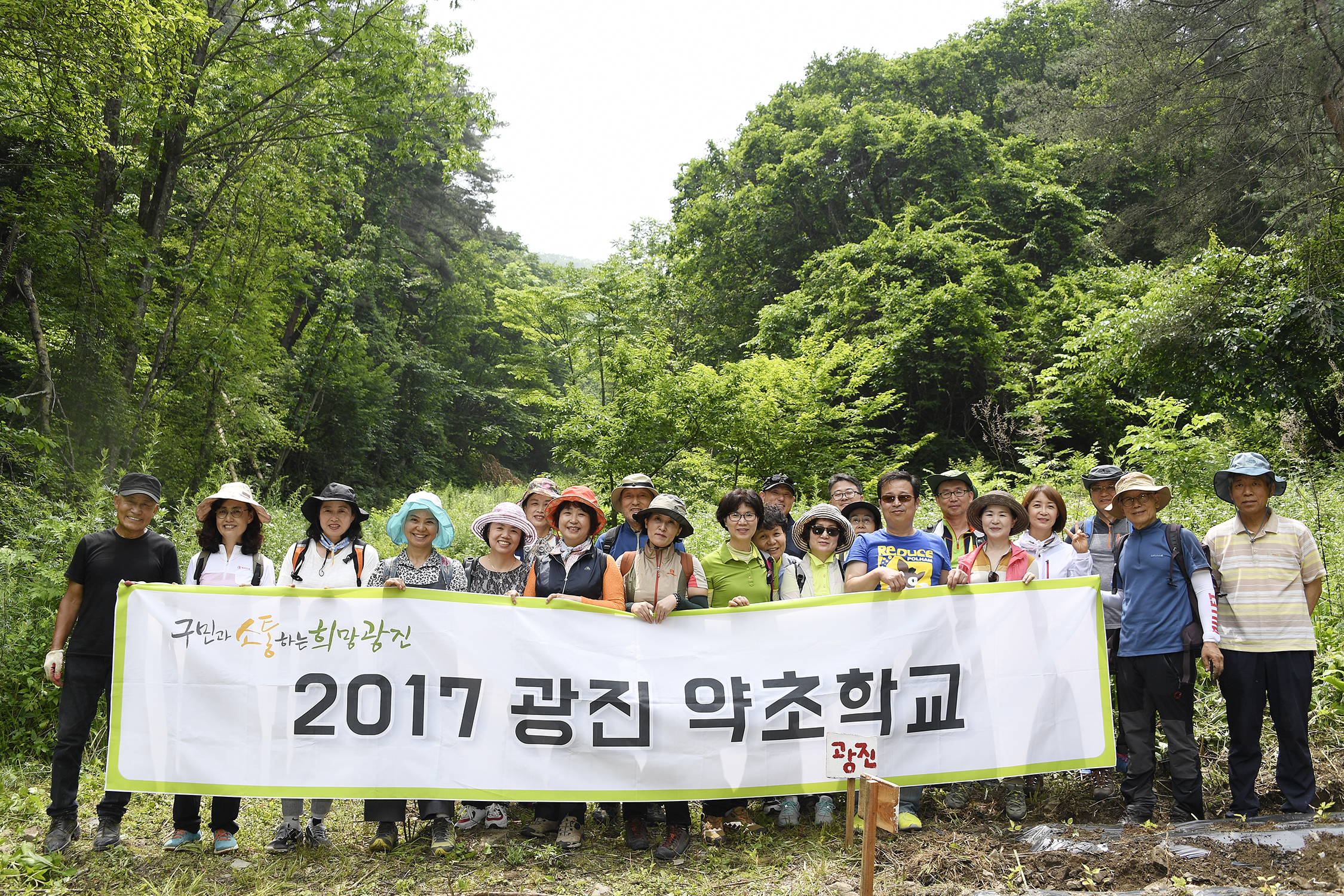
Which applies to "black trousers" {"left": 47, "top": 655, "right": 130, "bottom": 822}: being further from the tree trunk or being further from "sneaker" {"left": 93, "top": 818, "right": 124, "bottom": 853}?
the tree trunk

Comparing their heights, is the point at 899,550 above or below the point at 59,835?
above

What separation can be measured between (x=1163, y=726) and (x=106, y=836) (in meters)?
5.78

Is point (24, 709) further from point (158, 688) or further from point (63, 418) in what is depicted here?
point (63, 418)

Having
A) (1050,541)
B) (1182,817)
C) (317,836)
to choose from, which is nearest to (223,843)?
(317,836)

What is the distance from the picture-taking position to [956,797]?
15.0 ft

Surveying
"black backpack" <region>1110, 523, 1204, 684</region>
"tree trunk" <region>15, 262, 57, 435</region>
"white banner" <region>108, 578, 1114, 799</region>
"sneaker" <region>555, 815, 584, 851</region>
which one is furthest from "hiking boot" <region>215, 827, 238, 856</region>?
"tree trunk" <region>15, 262, 57, 435</region>

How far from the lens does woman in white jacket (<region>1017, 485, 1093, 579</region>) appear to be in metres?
4.76

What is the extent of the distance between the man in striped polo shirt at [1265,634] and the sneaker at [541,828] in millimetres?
3693

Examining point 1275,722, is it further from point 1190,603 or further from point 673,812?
point 673,812

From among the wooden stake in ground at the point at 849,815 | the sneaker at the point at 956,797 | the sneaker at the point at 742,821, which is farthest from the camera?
the sneaker at the point at 956,797

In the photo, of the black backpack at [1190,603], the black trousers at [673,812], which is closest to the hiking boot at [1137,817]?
the black backpack at [1190,603]

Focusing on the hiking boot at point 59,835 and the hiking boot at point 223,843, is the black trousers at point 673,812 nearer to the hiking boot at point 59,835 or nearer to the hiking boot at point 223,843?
the hiking boot at point 223,843

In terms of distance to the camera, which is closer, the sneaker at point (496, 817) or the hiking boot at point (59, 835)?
the hiking boot at point (59, 835)

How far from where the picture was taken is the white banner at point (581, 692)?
421 cm
